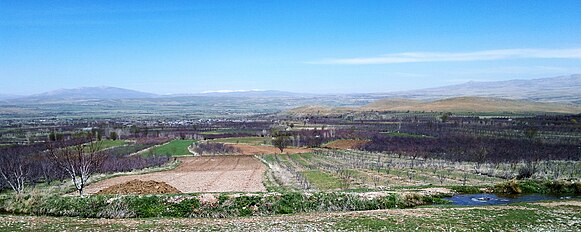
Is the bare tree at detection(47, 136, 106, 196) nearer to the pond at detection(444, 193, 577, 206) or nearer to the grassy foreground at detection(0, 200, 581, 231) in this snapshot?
the grassy foreground at detection(0, 200, 581, 231)

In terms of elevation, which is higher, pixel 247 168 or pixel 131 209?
Result: pixel 131 209

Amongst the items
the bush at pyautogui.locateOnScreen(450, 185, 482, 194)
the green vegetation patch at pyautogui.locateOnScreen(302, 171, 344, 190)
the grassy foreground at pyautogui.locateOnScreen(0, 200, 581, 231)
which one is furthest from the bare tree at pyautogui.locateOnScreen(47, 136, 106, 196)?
the bush at pyautogui.locateOnScreen(450, 185, 482, 194)

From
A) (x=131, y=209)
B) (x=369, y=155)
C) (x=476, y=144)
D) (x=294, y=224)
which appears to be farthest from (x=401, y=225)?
(x=476, y=144)

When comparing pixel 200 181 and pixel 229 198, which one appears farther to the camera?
pixel 200 181

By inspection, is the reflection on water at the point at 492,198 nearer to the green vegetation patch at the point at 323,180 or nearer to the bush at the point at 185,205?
the bush at the point at 185,205

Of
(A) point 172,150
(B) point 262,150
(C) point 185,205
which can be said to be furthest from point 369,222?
(A) point 172,150

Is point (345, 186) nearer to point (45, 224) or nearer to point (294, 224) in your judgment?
point (294, 224)

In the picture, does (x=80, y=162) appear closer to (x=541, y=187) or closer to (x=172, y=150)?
(x=541, y=187)
